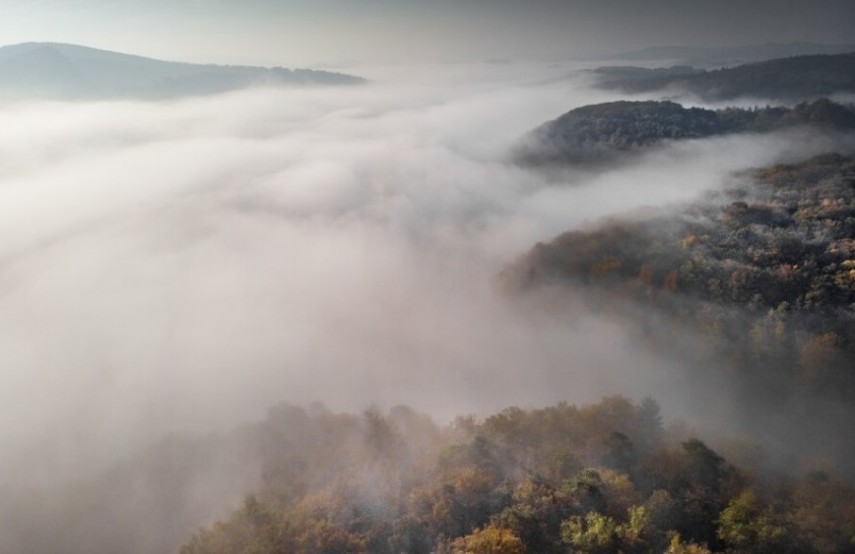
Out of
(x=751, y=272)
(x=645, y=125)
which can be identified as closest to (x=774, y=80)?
(x=645, y=125)

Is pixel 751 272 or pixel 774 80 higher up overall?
pixel 774 80

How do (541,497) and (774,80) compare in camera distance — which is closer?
(541,497)

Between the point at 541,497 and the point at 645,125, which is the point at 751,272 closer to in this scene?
the point at 541,497

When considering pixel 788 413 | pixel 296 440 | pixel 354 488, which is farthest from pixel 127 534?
pixel 788 413

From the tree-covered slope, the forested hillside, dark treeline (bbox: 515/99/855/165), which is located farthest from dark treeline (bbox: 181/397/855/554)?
the tree-covered slope

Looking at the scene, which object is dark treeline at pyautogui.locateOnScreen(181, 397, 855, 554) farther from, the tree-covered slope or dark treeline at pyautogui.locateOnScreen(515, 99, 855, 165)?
the tree-covered slope

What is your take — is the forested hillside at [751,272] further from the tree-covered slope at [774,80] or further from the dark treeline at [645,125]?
the tree-covered slope at [774,80]

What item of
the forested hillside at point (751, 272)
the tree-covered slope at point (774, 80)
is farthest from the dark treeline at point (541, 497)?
the tree-covered slope at point (774, 80)
